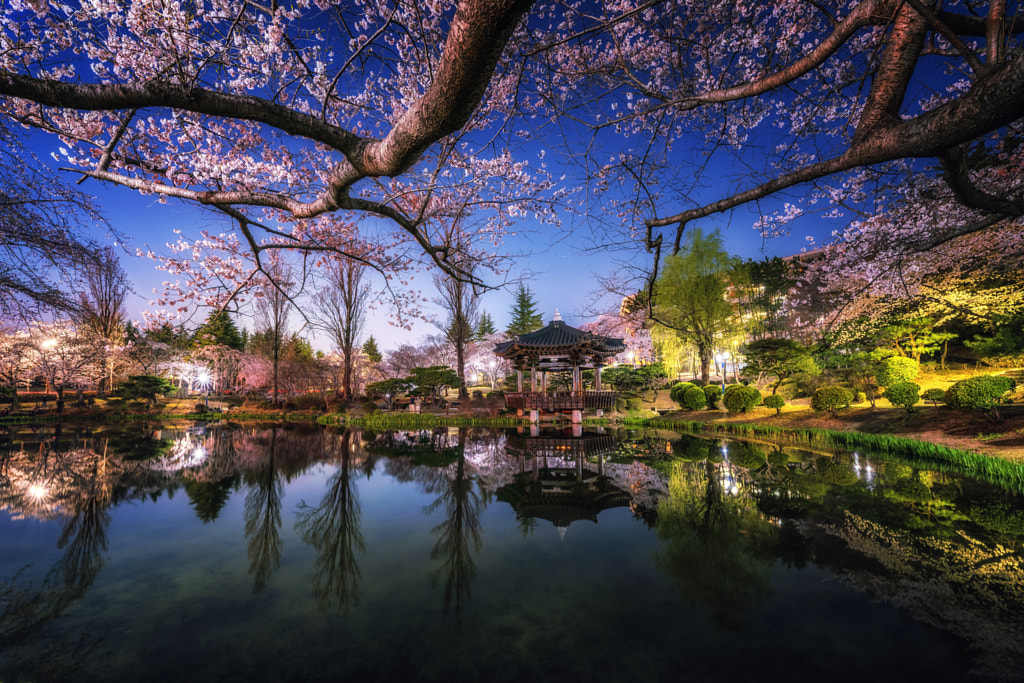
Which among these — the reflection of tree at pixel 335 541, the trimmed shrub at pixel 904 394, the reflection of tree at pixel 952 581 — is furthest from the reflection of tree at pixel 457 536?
the trimmed shrub at pixel 904 394

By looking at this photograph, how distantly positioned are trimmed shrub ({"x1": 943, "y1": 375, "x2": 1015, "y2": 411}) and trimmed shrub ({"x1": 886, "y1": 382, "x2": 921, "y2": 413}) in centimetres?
140

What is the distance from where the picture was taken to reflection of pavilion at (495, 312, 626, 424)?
16.6m

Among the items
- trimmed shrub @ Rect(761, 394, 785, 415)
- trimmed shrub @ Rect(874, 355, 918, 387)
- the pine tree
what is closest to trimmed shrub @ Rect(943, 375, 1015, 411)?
trimmed shrub @ Rect(874, 355, 918, 387)

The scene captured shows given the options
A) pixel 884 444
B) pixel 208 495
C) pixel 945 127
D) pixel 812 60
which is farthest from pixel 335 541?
pixel 884 444

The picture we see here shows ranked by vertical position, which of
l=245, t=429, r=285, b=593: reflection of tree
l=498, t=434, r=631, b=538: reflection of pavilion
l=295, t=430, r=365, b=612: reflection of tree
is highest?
l=245, t=429, r=285, b=593: reflection of tree

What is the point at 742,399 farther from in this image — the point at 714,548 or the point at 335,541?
the point at 335,541

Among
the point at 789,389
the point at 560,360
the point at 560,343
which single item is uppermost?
the point at 560,343

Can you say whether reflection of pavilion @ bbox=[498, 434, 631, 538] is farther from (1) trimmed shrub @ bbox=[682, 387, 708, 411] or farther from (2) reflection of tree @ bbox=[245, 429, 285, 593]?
(1) trimmed shrub @ bbox=[682, 387, 708, 411]

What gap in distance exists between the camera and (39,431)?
14.4m

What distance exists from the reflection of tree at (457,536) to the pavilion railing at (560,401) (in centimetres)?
967

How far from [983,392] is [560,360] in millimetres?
12445

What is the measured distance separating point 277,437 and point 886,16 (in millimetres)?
16435

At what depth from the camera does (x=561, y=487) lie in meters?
6.38

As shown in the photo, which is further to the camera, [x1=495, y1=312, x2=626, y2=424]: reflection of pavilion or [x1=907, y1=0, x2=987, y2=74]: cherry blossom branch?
[x1=495, y1=312, x2=626, y2=424]: reflection of pavilion
